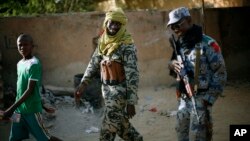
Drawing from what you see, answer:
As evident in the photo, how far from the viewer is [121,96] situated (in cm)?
429

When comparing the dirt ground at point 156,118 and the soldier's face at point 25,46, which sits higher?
the soldier's face at point 25,46

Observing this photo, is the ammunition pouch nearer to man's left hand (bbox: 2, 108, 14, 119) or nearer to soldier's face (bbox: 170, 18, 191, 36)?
soldier's face (bbox: 170, 18, 191, 36)

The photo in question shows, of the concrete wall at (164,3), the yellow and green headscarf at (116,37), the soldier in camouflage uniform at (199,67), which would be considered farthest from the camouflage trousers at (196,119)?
the concrete wall at (164,3)

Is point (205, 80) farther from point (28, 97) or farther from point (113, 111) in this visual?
point (28, 97)

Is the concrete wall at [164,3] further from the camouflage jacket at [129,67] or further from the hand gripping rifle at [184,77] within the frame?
the camouflage jacket at [129,67]

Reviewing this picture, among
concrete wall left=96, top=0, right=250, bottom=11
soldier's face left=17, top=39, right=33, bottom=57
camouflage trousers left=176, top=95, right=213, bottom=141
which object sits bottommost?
camouflage trousers left=176, top=95, right=213, bottom=141

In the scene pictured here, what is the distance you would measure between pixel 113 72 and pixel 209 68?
993 mm

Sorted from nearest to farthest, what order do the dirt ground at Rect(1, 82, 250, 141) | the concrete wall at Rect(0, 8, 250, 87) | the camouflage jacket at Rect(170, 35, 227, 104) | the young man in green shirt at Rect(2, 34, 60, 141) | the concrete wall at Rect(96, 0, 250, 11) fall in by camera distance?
the camouflage jacket at Rect(170, 35, 227, 104), the young man in green shirt at Rect(2, 34, 60, 141), the dirt ground at Rect(1, 82, 250, 141), the concrete wall at Rect(0, 8, 250, 87), the concrete wall at Rect(96, 0, 250, 11)

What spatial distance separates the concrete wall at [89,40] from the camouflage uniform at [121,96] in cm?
404

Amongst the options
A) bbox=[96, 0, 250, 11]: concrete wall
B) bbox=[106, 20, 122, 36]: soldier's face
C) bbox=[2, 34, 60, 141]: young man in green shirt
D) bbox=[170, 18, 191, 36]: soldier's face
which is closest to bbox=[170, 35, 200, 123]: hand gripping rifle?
bbox=[170, 18, 191, 36]: soldier's face

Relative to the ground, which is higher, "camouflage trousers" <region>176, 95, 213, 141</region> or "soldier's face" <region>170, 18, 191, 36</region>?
"soldier's face" <region>170, 18, 191, 36</region>

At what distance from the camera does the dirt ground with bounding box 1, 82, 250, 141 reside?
588 centimetres

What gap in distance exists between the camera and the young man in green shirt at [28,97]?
4094mm

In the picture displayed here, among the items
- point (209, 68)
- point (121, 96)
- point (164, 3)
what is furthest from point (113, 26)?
point (164, 3)
